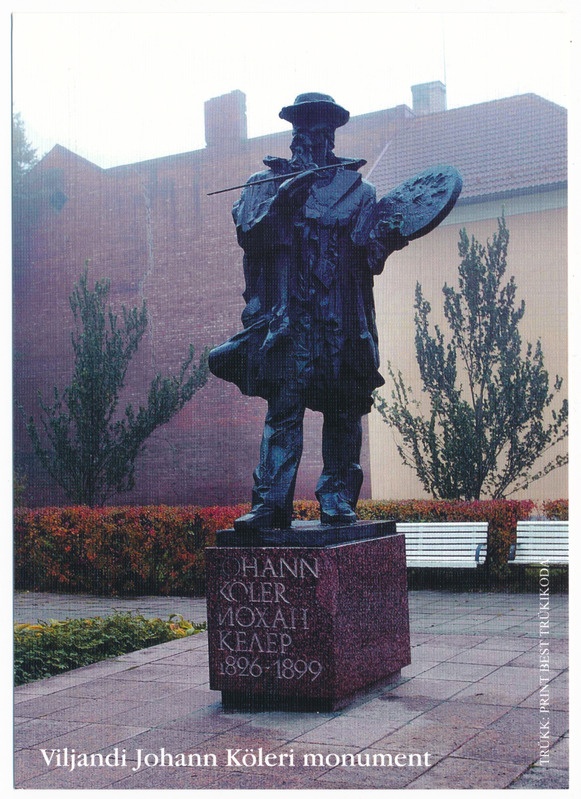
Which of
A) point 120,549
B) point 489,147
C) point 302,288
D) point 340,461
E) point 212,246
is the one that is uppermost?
point 489,147

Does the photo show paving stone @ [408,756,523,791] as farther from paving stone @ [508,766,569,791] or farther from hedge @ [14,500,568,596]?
hedge @ [14,500,568,596]

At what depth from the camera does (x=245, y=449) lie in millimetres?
15875

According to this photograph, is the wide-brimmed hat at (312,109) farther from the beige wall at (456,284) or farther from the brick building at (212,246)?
the brick building at (212,246)

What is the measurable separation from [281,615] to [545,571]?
6.00 feet

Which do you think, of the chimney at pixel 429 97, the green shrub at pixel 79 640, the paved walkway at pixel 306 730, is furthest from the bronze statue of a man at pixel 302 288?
the chimney at pixel 429 97

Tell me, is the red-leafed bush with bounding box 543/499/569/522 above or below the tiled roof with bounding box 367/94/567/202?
below

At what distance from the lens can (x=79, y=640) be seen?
6984 mm

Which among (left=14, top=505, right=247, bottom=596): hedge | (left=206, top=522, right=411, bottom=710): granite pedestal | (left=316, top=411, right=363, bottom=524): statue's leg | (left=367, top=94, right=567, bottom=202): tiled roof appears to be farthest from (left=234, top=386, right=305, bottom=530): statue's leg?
(left=367, top=94, right=567, bottom=202): tiled roof

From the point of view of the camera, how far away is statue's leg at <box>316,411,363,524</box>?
221 inches

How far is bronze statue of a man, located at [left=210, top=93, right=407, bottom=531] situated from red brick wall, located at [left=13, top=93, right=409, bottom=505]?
32.4 feet

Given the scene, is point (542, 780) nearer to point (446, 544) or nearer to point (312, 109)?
point (312, 109)

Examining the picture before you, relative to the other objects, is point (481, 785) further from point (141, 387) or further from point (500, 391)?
point (141, 387)

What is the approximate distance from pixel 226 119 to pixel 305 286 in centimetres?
1224

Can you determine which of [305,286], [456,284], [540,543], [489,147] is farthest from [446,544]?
[489,147]
